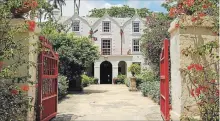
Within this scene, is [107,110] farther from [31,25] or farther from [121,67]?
[121,67]

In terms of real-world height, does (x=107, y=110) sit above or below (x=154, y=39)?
below

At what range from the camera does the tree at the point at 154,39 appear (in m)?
18.9

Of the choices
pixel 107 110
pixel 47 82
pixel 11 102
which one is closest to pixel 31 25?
pixel 11 102

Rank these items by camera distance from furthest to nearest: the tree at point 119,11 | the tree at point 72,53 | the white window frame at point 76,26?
the tree at point 119,11, the white window frame at point 76,26, the tree at point 72,53

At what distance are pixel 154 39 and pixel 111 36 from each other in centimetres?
2026

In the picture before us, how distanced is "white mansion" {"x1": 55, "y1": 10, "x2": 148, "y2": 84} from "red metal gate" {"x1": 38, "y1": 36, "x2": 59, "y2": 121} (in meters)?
28.6

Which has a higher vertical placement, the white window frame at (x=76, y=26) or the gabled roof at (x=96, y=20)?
the gabled roof at (x=96, y=20)

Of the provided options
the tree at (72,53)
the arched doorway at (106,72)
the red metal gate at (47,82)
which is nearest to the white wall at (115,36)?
the arched doorway at (106,72)

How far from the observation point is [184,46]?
6.26 meters

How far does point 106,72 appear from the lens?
131 ft

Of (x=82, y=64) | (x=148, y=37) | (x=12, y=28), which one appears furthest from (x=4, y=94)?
(x=82, y=64)

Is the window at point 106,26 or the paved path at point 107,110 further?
the window at point 106,26

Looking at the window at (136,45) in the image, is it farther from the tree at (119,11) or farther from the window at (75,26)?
the tree at (119,11)

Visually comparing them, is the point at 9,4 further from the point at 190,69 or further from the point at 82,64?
the point at 82,64
